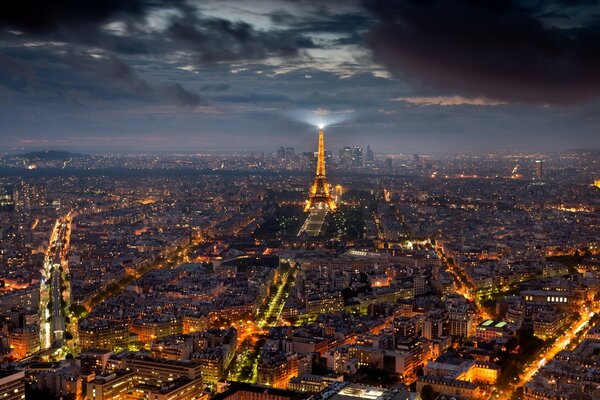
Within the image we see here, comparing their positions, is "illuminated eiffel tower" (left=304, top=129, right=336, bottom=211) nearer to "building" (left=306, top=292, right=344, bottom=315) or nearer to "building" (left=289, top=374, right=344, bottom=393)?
"building" (left=306, top=292, right=344, bottom=315)

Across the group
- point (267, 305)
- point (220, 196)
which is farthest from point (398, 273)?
point (220, 196)

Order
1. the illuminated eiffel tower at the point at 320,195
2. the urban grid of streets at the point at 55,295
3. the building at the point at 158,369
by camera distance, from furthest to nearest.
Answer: the illuminated eiffel tower at the point at 320,195, the urban grid of streets at the point at 55,295, the building at the point at 158,369

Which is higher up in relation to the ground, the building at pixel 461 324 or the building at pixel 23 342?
the building at pixel 461 324

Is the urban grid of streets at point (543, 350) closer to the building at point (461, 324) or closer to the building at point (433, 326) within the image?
the building at point (461, 324)

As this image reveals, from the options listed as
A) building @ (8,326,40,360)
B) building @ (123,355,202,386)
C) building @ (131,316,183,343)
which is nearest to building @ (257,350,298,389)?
building @ (123,355,202,386)

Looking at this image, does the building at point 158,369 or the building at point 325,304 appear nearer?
the building at point 158,369

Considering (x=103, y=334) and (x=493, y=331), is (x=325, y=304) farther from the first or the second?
(x=103, y=334)

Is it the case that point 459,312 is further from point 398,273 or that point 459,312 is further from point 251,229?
point 251,229

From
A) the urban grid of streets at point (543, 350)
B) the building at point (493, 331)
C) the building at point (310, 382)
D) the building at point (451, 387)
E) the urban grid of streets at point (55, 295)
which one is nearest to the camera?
the building at point (451, 387)

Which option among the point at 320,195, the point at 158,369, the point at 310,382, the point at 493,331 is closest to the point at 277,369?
the point at 310,382

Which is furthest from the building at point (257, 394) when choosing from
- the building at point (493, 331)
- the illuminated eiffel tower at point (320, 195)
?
the illuminated eiffel tower at point (320, 195)

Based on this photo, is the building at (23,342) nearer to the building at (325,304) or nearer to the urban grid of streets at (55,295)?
the urban grid of streets at (55,295)

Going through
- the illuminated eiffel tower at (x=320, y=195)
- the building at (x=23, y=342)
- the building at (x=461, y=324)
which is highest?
the illuminated eiffel tower at (x=320, y=195)
